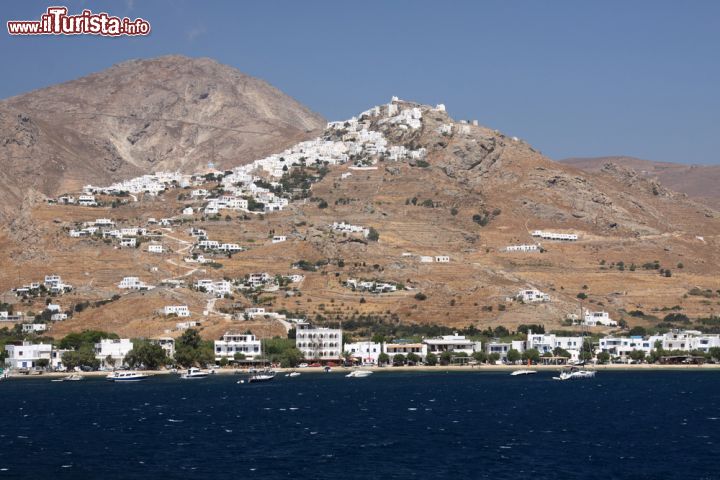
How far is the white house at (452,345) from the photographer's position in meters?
152

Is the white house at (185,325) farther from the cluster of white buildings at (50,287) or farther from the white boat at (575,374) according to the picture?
the white boat at (575,374)

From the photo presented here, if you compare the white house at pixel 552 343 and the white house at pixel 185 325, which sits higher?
the white house at pixel 185 325

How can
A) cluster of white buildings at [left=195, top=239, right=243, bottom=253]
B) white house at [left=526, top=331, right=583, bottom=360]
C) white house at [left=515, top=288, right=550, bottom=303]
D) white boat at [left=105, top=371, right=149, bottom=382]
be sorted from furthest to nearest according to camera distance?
cluster of white buildings at [left=195, top=239, right=243, bottom=253] → white house at [left=515, top=288, right=550, bottom=303] → white house at [left=526, top=331, right=583, bottom=360] → white boat at [left=105, top=371, right=149, bottom=382]

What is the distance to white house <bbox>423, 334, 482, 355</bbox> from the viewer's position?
152m

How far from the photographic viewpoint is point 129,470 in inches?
2467

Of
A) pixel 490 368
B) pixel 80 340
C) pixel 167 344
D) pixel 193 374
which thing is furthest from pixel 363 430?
pixel 80 340

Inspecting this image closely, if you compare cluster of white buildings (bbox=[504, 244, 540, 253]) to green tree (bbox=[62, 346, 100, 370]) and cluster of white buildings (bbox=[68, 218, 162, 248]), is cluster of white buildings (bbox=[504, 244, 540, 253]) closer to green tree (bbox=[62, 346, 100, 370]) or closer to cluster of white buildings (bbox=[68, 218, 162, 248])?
cluster of white buildings (bbox=[68, 218, 162, 248])

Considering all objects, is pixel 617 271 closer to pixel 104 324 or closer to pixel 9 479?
pixel 104 324

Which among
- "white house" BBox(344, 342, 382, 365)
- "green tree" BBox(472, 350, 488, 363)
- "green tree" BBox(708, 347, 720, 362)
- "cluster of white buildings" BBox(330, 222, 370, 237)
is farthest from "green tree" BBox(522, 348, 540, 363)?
"cluster of white buildings" BBox(330, 222, 370, 237)

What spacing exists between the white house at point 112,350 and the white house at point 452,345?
37703 mm

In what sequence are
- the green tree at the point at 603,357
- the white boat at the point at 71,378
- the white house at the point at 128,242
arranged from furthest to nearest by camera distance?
the white house at the point at 128,242 < the green tree at the point at 603,357 < the white boat at the point at 71,378

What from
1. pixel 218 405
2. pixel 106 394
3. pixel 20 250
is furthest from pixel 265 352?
pixel 20 250

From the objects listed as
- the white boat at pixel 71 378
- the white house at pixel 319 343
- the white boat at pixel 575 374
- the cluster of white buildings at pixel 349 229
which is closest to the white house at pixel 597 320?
the white boat at pixel 575 374

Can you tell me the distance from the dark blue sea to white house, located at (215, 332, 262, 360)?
70.8 ft
